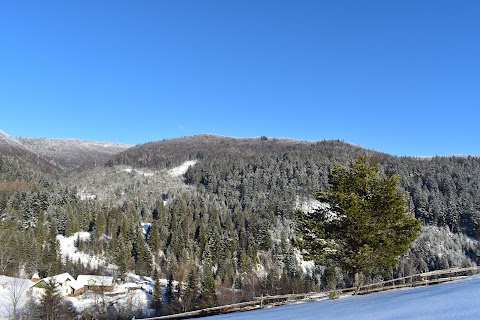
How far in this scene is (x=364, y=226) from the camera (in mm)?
21375

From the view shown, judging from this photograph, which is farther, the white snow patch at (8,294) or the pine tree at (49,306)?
the white snow patch at (8,294)

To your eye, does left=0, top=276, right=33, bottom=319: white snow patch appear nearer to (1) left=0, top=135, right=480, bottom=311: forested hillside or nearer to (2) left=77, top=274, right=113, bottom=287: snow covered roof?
(2) left=77, top=274, right=113, bottom=287: snow covered roof

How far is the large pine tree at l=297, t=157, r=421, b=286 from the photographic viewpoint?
70.1 feet

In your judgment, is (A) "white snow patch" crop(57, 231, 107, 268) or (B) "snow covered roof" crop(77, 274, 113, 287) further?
(A) "white snow patch" crop(57, 231, 107, 268)

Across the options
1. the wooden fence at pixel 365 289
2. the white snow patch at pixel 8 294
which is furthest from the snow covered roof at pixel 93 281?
the wooden fence at pixel 365 289

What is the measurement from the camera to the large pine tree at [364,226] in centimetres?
2136

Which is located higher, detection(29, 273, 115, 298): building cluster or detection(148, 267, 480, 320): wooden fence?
detection(148, 267, 480, 320): wooden fence

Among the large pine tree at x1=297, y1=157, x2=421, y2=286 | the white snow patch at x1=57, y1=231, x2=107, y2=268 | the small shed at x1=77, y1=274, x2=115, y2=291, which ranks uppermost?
the large pine tree at x1=297, y1=157, x2=421, y2=286

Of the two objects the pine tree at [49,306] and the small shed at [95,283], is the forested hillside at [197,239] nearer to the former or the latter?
the small shed at [95,283]

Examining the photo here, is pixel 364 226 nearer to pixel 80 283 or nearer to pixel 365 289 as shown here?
pixel 365 289

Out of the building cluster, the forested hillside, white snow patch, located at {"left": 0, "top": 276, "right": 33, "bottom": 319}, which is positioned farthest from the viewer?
the forested hillside

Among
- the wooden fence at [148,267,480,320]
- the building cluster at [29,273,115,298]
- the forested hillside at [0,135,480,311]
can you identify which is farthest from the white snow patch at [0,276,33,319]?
the wooden fence at [148,267,480,320]

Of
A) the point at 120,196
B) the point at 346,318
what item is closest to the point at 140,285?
the point at 346,318

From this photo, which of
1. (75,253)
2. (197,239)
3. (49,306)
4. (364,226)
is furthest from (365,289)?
(197,239)
